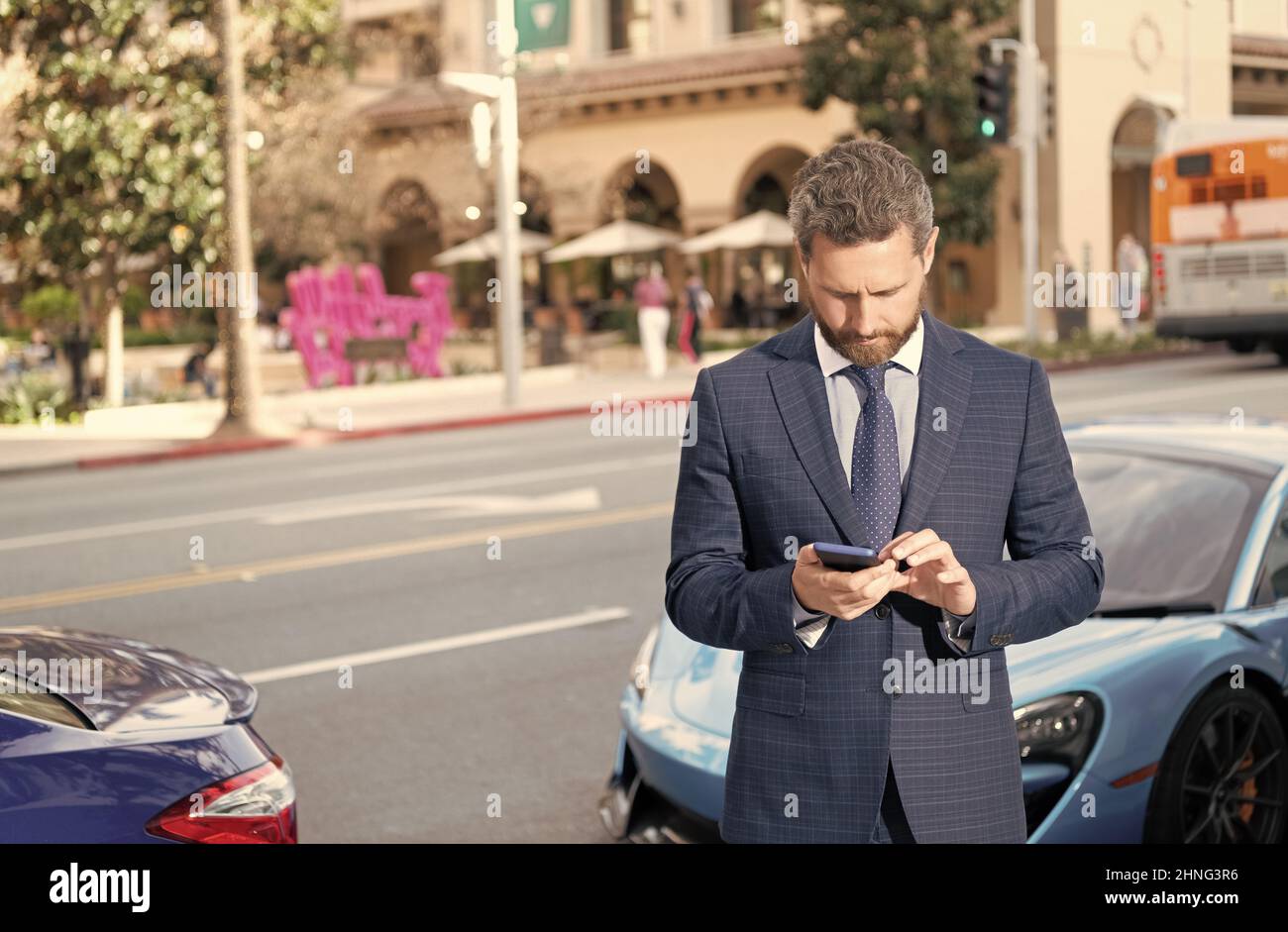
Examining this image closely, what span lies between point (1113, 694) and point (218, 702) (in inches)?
95.7

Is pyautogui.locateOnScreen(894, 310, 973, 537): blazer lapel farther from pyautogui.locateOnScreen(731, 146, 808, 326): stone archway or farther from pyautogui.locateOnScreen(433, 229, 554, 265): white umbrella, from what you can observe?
pyautogui.locateOnScreen(731, 146, 808, 326): stone archway

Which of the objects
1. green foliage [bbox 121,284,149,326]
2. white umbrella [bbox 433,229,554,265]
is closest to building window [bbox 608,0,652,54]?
white umbrella [bbox 433,229,554,265]

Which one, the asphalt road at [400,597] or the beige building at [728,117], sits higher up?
the beige building at [728,117]

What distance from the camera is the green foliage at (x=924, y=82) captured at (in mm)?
32906

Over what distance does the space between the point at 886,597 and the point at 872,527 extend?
0.12 metres

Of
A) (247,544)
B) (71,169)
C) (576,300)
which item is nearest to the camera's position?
(247,544)

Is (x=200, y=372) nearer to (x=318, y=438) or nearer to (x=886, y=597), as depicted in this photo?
(x=318, y=438)

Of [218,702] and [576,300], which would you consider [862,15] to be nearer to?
[576,300]

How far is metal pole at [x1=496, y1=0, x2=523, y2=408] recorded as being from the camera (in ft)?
76.0

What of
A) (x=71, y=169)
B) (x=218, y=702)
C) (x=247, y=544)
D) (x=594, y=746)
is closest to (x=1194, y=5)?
(x=71, y=169)

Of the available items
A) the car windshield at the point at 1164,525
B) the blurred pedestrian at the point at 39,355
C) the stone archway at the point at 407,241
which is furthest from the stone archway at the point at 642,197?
the car windshield at the point at 1164,525

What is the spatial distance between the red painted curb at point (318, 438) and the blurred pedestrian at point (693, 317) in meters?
6.03

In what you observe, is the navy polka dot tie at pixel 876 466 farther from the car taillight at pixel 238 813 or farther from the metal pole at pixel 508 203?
the metal pole at pixel 508 203
